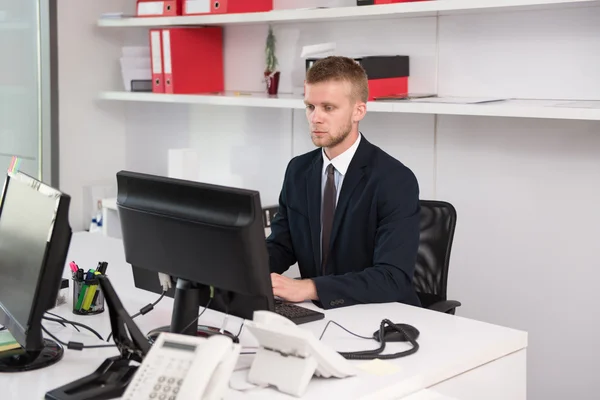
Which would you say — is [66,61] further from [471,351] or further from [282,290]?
[471,351]

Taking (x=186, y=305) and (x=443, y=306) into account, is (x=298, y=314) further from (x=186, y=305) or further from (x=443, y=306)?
(x=443, y=306)

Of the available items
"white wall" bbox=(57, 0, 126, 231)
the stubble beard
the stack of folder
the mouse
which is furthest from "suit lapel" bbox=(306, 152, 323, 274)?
"white wall" bbox=(57, 0, 126, 231)

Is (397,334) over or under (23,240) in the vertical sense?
under

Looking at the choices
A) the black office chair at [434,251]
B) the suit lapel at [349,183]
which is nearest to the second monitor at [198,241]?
the suit lapel at [349,183]

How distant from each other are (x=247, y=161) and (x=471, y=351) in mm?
2348

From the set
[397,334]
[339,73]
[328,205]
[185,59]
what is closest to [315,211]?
[328,205]

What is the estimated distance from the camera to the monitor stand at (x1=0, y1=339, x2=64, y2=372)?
1.83 m

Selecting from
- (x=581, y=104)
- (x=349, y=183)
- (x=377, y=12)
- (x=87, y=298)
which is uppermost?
(x=377, y=12)

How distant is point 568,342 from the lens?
10.3 ft

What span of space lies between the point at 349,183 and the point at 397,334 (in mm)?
653

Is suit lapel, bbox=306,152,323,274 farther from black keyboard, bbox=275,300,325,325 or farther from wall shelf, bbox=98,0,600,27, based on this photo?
wall shelf, bbox=98,0,600,27

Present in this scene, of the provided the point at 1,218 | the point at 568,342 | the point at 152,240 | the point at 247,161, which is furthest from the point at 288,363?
the point at 247,161

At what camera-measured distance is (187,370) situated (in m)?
1.53

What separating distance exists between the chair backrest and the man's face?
0.48m
